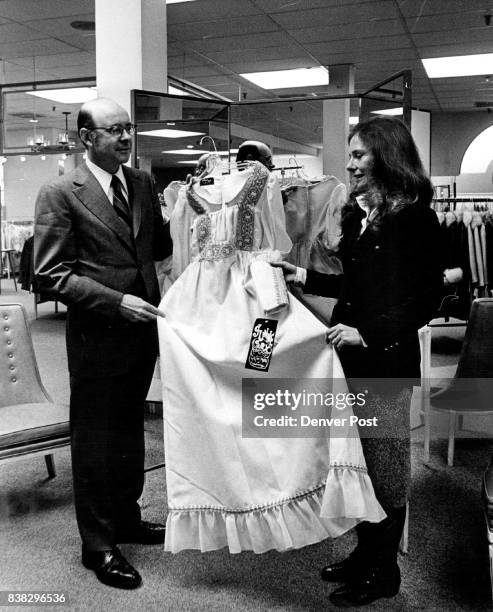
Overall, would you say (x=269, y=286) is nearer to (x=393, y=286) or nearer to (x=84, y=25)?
(x=393, y=286)

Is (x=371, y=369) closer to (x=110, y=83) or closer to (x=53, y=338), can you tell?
(x=110, y=83)

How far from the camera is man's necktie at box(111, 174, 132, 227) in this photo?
7.35 ft

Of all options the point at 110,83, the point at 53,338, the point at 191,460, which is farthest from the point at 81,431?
the point at 53,338

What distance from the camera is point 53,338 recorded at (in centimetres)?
713

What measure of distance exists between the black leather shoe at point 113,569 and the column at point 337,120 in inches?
255

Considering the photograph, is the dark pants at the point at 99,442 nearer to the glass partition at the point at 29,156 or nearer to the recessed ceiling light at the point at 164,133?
the recessed ceiling light at the point at 164,133

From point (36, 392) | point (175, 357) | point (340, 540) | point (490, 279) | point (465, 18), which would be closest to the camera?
point (175, 357)

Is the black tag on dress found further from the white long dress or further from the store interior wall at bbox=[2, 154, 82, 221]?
the store interior wall at bbox=[2, 154, 82, 221]

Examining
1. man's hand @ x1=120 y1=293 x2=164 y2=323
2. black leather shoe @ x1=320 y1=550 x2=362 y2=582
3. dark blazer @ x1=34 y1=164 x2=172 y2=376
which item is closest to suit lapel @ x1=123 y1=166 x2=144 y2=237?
dark blazer @ x1=34 y1=164 x2=172 y2=376

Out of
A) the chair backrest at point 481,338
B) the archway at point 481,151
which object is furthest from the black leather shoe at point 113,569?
the archway at point 481,151

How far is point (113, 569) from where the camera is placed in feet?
7.25

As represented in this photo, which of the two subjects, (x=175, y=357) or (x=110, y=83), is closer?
(x=175, y=357)

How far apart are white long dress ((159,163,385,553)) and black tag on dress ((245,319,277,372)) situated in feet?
0.06

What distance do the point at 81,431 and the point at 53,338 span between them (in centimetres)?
505
